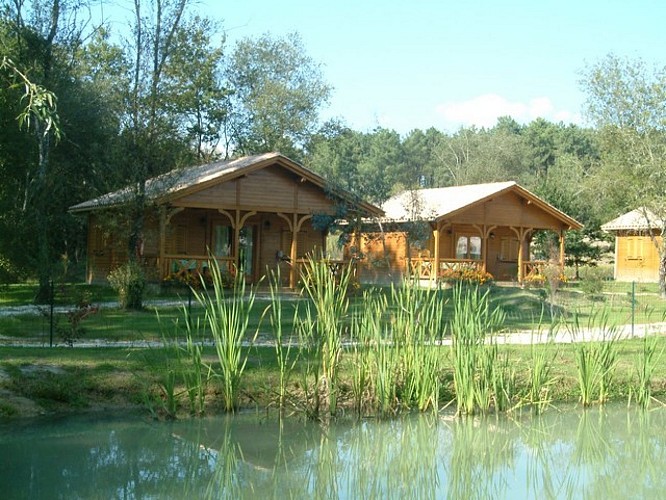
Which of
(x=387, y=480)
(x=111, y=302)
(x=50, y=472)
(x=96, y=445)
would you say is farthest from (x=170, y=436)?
(x=111, y=302)

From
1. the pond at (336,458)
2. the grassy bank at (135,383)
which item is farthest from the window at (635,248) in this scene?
the pond at (336,458)

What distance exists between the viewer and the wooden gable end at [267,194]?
23.6 meters

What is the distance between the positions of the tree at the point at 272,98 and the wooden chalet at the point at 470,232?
42.5ft

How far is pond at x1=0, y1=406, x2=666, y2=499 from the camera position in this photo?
748 centimetres

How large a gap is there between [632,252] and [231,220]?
22519 millimetres

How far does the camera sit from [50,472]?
773 cm

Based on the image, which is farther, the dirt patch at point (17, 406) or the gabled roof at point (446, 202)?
the gabled roof at point (446, 202)

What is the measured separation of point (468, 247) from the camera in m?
33.7

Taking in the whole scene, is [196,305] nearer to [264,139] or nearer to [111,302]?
[111,302]

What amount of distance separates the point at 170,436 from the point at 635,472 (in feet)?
15.1

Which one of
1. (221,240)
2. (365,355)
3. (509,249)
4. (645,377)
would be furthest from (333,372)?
(509,249)

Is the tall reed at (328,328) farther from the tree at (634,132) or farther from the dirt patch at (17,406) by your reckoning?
the tree at (634,132)

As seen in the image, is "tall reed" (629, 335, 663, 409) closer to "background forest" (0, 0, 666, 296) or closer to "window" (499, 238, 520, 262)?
"background forest" (0, 0, 666, 296)

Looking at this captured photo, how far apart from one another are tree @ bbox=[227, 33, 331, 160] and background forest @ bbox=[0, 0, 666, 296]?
0.20ft
